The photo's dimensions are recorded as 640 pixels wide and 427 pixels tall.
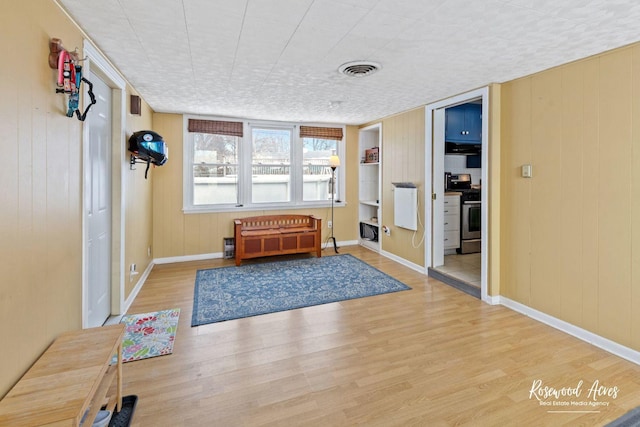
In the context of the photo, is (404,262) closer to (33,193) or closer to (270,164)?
(270,164)

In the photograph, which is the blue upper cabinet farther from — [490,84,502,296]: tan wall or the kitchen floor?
the kitchen floor

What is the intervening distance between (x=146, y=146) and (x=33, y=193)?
6.01 ft

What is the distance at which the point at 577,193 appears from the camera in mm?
2619

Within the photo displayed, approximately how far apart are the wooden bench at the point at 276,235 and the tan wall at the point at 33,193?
9.18 feet

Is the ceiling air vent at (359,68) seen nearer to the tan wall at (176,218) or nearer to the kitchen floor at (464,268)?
the kitchen floor at (464,268)

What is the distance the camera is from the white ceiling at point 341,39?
1.81 metres

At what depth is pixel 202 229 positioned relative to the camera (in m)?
5.09

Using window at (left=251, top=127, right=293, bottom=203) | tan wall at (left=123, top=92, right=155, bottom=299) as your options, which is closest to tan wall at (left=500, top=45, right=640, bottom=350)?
window at (left=251, top=127, right=293, bottom=203)

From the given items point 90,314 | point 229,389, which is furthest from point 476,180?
point 90,314

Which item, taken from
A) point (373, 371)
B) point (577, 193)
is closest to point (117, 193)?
point (373, 371)

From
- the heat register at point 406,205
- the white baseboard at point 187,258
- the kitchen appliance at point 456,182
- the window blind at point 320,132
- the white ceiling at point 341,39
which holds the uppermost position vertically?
the window blind at point 320,132

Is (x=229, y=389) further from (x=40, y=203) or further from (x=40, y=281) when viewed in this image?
(x=40, y=203)

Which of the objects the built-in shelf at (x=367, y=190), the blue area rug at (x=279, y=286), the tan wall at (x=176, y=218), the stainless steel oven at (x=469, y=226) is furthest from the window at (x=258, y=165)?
the stainless steel oven at (x=469, y=226)

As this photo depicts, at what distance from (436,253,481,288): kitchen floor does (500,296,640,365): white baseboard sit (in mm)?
438
